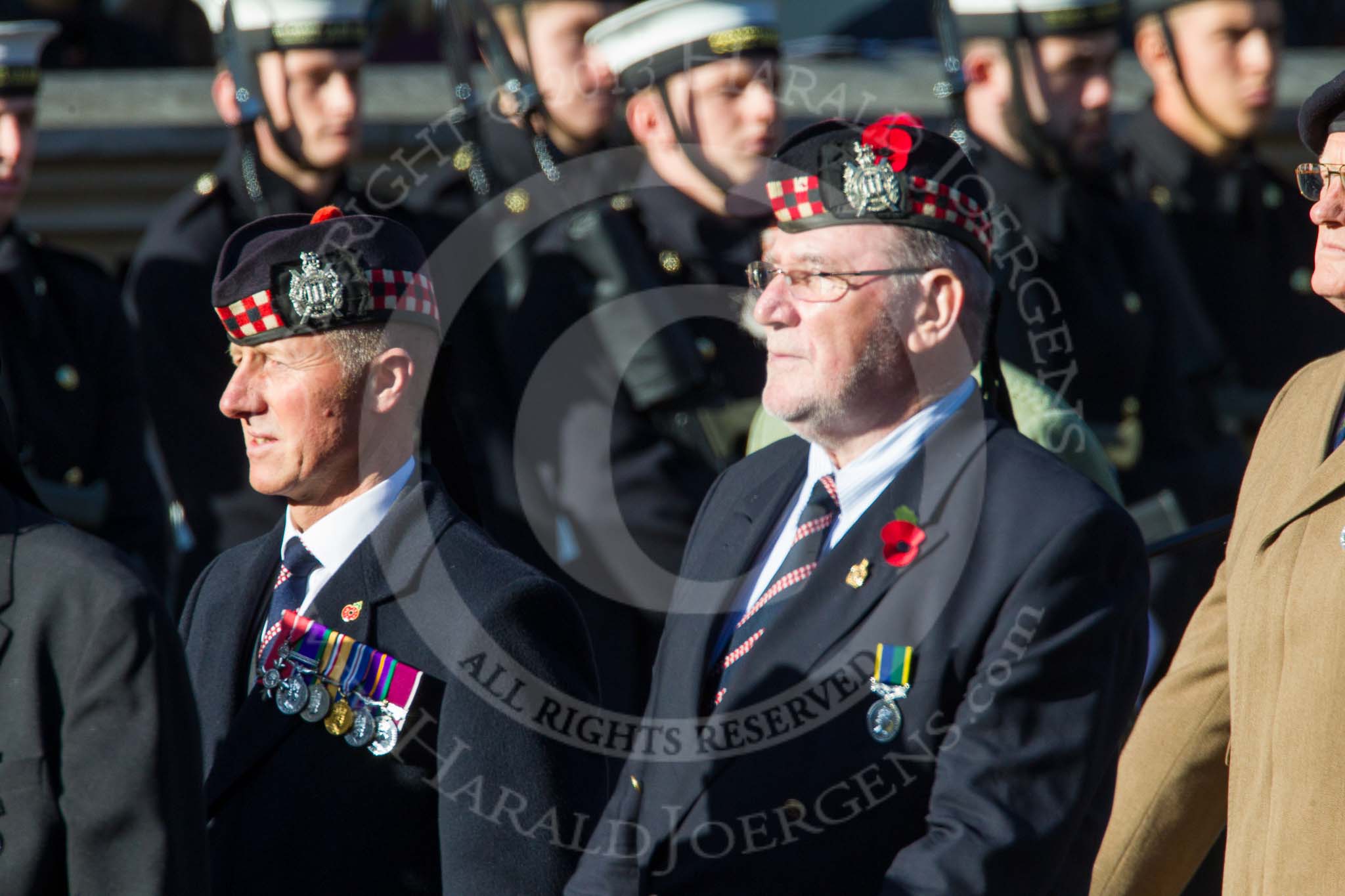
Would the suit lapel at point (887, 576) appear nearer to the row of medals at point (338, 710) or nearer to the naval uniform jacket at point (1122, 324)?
the row of medals at point (338, 710)

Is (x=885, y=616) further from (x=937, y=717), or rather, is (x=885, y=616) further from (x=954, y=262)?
(x=954, y=262)

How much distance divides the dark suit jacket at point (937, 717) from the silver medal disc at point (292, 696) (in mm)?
530

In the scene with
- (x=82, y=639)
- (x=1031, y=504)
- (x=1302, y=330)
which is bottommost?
(x=1302, y=330)

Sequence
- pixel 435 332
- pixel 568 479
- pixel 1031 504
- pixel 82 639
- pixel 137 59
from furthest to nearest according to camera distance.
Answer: pixel 137 59 → pixel 568 479 → pixel 435 332 → pixel 1031 504 → pixel 82 639

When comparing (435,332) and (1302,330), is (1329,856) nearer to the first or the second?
(435,332)

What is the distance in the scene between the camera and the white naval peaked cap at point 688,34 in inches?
244

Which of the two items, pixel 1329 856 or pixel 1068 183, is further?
pixel 1068 183

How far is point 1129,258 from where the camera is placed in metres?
6.82

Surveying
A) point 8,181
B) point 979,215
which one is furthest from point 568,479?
point 979,215

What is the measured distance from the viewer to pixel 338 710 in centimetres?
348

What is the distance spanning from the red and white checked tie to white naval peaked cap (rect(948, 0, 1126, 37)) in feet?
10.9

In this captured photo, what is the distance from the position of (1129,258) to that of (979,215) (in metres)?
3.08

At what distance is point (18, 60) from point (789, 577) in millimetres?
3443

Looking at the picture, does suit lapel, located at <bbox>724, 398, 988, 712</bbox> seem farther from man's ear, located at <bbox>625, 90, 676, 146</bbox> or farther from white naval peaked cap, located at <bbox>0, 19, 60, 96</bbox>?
white naval peaked cap, located at <bbox>0, 19, 60, 96</bbox>
